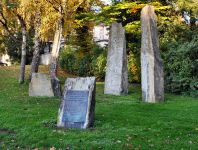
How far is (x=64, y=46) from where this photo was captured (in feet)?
115

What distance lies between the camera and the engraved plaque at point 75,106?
34.9 ft

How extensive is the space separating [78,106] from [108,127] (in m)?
0.95

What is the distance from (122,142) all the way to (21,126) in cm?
294

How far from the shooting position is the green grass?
29.6 ft

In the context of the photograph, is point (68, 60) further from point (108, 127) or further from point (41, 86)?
point (108, 127)

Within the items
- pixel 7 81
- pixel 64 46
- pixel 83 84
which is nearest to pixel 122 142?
pixel 83 84

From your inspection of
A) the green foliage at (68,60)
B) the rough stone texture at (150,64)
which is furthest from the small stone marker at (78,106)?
the green foliage at (68,60)

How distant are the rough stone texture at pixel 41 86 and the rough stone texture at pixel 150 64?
370 cm

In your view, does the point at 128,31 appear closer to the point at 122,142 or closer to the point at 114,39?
the point at 114,39

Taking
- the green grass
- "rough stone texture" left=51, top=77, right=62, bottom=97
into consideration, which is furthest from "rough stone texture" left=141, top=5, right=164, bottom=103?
"rough stone texture" left=51, top=77, right=62, bottom=97

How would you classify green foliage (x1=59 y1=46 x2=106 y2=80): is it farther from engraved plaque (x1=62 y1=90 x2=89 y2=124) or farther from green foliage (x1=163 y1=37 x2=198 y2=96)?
engraved plaque (x1=62 y1=90 x2=89 y2=124)

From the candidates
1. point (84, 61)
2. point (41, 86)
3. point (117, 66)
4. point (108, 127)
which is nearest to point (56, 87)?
point (41, 86)

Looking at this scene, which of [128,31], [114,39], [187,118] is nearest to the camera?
[187,118]

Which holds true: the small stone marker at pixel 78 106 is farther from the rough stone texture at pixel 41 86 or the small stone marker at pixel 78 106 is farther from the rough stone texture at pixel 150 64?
the rough stone texture at pixel 150 64
